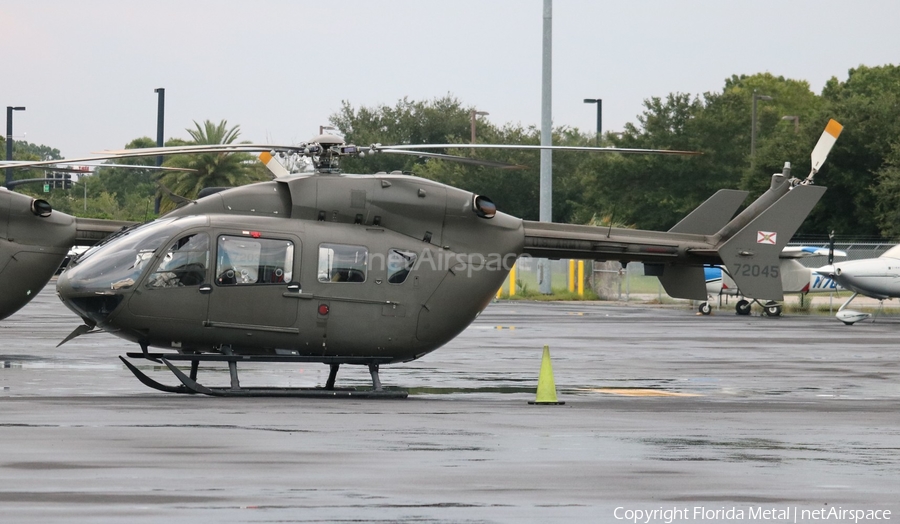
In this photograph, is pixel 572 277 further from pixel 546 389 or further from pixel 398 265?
pixel 546 389

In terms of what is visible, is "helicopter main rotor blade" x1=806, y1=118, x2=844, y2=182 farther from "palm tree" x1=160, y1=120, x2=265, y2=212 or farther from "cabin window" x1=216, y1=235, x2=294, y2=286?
"palm tree" x1=160, y1=120, x2=265, y2=212

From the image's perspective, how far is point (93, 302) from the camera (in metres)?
15.7

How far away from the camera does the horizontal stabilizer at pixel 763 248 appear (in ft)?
60.0

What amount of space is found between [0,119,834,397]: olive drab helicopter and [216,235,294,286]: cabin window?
2 cm

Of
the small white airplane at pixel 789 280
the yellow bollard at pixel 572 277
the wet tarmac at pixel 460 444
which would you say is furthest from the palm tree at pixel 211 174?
the wet tarmac at pixel 460 444

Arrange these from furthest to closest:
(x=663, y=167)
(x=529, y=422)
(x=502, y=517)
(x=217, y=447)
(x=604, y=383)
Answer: (x=663, y=167) < (x=604, y=383) < (x=529, y=422) < (x=217, y=447) < (x=502, y=517)

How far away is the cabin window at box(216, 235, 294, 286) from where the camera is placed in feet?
52.3

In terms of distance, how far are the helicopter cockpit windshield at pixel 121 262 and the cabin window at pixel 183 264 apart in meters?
0.16

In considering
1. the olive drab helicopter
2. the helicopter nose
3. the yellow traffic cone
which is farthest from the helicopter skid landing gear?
the yellow traffic cone

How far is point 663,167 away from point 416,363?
55.1 meters

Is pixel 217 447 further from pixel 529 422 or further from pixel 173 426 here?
pixel 529 422

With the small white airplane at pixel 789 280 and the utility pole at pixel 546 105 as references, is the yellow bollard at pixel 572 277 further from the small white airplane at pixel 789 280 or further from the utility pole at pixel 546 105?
the small white airplane at pixel 789 280

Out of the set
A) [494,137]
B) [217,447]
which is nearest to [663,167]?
[494,137]

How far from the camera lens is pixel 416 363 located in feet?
74.1
